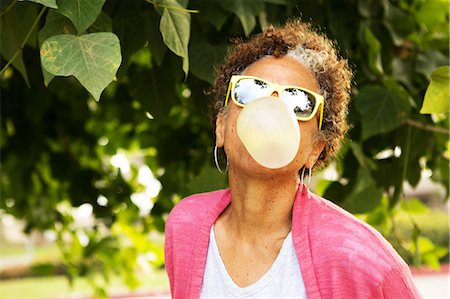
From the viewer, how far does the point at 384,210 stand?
A: 8.16 ft

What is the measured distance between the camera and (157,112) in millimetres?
1824

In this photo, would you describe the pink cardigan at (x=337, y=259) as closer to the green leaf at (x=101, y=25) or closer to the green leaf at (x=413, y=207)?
the green leaf at (x=101, y=25)

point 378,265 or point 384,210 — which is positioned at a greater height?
point 378,265

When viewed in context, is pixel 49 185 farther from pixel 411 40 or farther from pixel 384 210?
pixel 411 40

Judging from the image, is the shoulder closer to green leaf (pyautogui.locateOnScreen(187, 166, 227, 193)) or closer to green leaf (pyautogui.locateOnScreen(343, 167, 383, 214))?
green leaf (pyautogui.locateOnScreen(187, 166, 227, 193))

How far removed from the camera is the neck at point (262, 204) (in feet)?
3.84

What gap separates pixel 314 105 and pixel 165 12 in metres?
0.29

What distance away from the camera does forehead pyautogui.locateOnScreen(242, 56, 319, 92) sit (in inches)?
45.7

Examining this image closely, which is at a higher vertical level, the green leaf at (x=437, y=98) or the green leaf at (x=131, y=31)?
the green leaf at (x=131, y=31)

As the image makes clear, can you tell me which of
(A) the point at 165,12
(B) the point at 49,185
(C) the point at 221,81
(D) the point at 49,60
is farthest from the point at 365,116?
(B) the point at 49,185

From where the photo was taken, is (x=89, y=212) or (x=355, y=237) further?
(x=89, y=212)

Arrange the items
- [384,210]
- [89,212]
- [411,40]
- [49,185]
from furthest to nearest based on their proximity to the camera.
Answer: [49,185]
[89,212]
[384,210]
[411,40]

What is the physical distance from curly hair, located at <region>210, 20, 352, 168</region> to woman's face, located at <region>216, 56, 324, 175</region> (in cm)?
2

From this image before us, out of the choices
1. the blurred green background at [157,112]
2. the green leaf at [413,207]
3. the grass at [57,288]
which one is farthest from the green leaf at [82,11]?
the grass at [57,288]
